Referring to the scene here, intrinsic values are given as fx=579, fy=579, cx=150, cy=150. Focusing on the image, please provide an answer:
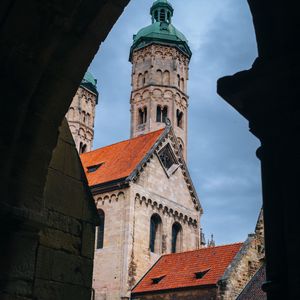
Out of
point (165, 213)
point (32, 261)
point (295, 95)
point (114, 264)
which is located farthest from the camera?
point (165, 213)

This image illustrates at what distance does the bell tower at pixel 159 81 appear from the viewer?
164ft

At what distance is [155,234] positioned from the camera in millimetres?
33281

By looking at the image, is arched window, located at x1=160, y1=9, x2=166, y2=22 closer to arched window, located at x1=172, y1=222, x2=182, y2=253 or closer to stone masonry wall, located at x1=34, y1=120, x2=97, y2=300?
arched window, located at x1=172, y1=222, x2=182, y2=253

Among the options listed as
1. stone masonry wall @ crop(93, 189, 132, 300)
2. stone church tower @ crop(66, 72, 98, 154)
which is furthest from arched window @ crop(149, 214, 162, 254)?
stone church tower @ crop(66, 72, 98, 154)

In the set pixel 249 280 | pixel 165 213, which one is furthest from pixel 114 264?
pixel 249 280

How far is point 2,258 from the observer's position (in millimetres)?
4828

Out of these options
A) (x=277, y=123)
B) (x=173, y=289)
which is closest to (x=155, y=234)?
(x=173, y=289)

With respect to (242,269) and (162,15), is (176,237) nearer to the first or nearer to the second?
(242,269)

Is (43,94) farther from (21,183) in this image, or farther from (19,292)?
(19,292)

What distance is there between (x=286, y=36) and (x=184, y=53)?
50.1 meters

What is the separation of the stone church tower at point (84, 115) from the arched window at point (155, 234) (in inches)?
866

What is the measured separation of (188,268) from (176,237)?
618cm

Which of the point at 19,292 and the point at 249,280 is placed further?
the point at 249,280

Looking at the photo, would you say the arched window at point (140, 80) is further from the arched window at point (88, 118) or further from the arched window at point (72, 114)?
the arched window at point (88, 118)
